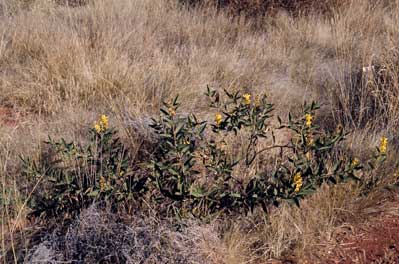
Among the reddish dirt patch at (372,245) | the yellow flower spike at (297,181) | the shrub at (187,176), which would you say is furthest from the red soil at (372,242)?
the yellow flower spike at (297,181)

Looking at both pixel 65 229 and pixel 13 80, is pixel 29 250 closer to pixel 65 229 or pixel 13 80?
pixel 65 229

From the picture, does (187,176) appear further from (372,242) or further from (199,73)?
(199,73)

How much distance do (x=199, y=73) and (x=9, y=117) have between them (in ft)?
5.27

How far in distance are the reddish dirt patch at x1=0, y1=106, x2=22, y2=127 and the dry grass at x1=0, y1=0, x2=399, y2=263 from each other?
1.7 inches

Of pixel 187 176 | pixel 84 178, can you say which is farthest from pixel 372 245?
pixel 84 178

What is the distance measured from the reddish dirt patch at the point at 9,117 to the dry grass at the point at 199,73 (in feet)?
0.14

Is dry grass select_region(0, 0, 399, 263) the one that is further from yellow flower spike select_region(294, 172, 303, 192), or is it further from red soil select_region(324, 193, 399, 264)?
yellow flower spike select_region(294, 172, 303, 192)

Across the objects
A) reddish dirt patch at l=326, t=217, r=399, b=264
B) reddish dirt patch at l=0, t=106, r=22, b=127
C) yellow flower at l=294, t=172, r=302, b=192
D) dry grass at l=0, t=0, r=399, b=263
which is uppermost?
yellow flower at l=294, t=172, r=302, b=192

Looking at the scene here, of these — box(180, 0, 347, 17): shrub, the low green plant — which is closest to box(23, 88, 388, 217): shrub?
the low green plant

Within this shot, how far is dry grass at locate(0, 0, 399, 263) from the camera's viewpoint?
2682mm

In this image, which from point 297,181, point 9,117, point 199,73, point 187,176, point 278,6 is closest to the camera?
point 297,181

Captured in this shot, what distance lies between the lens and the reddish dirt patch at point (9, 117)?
388 cm

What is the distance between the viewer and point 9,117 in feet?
13.1

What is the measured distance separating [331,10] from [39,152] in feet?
14.3
